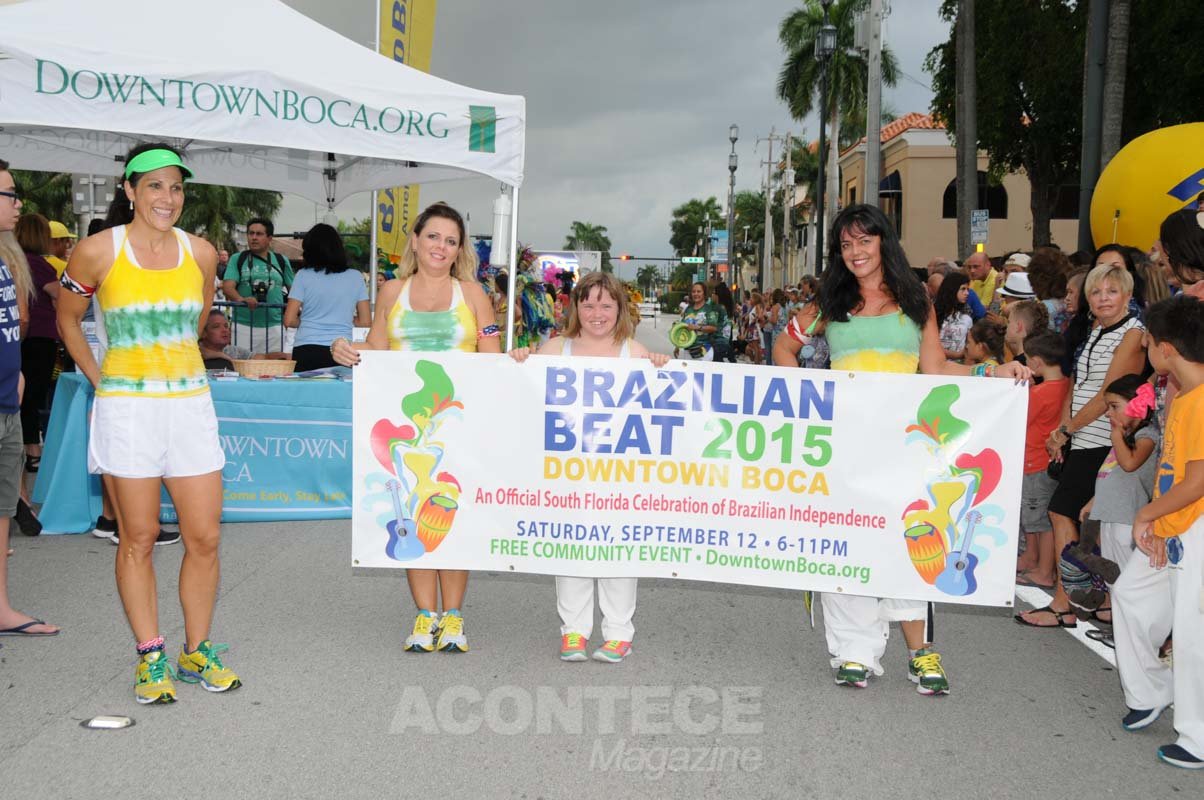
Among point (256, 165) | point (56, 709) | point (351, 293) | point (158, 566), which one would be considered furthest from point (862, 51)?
point (56, 709)

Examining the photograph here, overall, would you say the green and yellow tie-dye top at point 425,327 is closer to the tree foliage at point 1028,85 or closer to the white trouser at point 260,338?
A: the white trouser at point 260,338

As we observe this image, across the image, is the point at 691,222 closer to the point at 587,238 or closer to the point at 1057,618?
the point at 587,238

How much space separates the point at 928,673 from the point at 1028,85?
2691cm

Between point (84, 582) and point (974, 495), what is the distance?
16.5 feet

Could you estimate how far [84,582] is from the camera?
652cm

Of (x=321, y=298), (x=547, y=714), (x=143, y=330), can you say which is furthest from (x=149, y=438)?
(x=321, y=298)

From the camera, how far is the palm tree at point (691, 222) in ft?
523

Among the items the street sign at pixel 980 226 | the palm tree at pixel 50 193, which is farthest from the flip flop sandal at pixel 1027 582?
the palm tree at pixel 50 193

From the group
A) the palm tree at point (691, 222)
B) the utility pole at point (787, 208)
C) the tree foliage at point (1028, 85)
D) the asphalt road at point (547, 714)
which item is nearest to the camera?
the asphalt road at point (547, 714)

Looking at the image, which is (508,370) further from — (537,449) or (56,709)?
(56,709)

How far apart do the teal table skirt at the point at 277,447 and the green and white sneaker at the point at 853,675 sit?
4.70 metres

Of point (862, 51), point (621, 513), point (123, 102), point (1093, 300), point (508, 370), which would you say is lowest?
point (621, 513)

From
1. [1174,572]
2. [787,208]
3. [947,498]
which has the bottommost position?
[1174,572]

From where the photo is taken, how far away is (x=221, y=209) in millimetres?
59812
